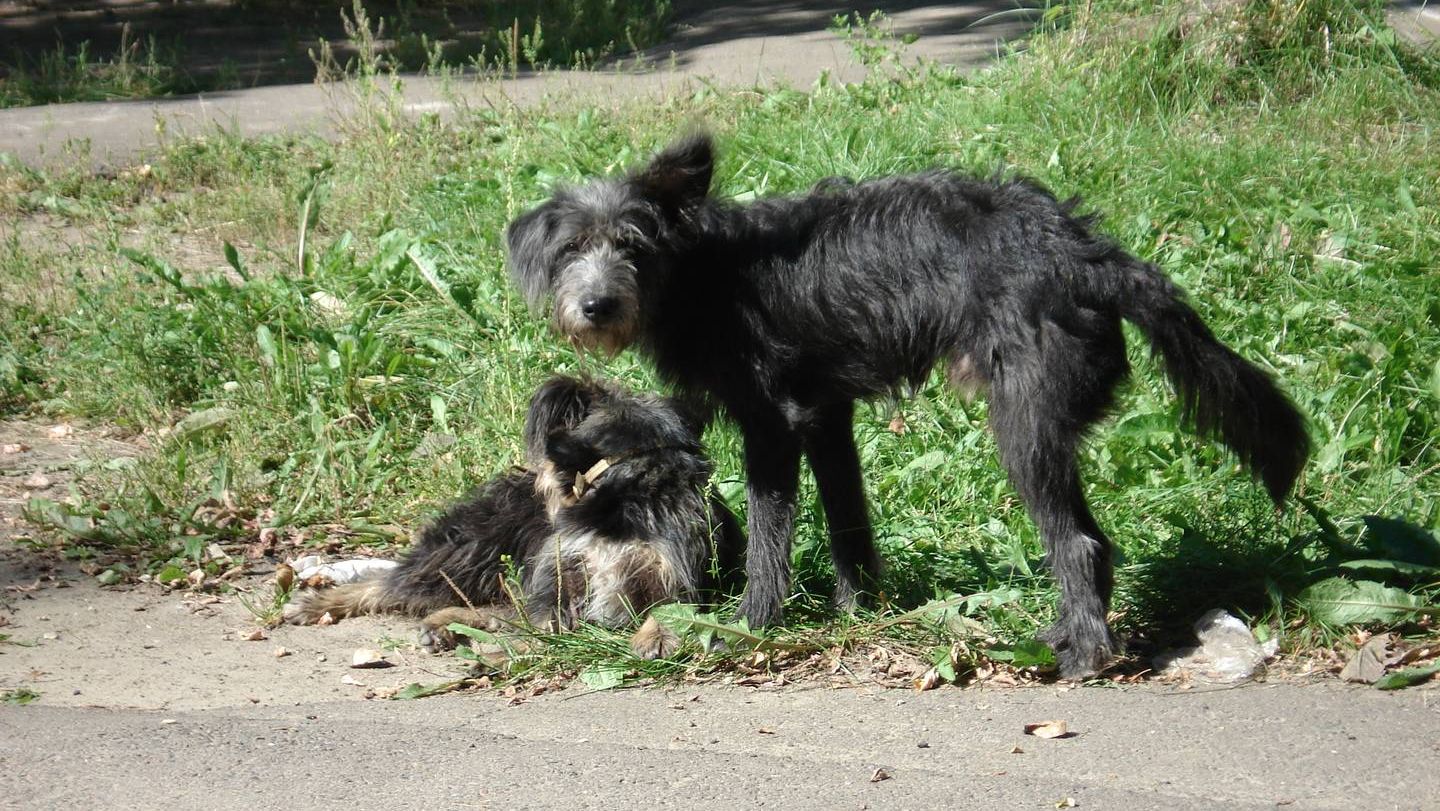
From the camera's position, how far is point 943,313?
4348 mm

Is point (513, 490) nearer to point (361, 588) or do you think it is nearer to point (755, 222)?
point (361, 588)

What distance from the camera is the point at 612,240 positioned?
4.61 meters

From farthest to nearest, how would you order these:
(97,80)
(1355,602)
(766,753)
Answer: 1. (97,80)
2. (1355,602)
3. (766,753)

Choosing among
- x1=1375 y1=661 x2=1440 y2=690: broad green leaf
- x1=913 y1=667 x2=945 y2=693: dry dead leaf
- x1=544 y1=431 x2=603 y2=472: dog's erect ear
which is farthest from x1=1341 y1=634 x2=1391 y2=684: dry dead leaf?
x1=544 y1=431 x2=603 y2=472: dog's erect ear

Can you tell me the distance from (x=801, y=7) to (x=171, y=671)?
1315 cm

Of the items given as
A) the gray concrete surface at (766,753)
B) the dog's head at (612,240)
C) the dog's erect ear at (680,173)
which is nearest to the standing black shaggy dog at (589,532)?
the dog's head at (612,240)

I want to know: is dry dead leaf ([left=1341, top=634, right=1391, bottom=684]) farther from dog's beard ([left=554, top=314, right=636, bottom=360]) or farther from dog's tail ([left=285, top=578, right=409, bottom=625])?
dog's tail ([left=285, top=578, right=409, bottom=625])

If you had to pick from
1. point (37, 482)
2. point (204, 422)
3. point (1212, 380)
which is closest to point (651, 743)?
point (1212, 380)

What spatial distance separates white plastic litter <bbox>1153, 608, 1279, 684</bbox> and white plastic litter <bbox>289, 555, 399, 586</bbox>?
3111 millimetres

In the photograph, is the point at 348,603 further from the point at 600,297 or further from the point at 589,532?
the point at 600,297

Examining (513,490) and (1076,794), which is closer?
(1076,794)

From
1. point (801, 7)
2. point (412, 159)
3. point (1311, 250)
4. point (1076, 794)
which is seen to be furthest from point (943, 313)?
point (801, 7)

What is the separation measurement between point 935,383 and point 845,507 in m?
1.63

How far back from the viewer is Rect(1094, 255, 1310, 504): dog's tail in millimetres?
4211
